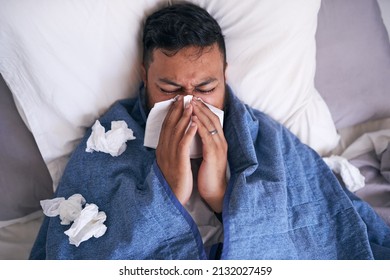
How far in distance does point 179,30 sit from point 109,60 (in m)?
0.21

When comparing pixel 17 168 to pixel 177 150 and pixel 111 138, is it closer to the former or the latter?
pixel 111 138

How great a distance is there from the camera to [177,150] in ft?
2.72

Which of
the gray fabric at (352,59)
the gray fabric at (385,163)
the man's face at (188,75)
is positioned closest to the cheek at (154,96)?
the man's face at (188,75)

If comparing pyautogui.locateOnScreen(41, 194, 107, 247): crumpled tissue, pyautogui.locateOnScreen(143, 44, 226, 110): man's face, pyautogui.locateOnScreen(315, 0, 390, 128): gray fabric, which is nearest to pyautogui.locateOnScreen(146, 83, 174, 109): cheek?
pyautogui.locateOnScreen(143, 44, 226, 110): man's face

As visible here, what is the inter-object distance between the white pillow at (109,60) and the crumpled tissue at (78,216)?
153mm

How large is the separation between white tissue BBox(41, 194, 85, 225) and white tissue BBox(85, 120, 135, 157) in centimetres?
13

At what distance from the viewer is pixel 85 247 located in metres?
0.82

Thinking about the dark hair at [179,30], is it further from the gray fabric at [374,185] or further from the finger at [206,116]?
the gray fabric at [374,185]

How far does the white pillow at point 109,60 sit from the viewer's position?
2.92 ft

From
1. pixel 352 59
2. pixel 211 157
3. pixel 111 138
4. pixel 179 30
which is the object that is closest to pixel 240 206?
pixel 211 157

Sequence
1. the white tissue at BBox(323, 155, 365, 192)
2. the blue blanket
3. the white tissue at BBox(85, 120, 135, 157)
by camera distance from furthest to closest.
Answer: the white tissue at BBox(323, 155, 365, 192)
the white tissue at BBox(85, 120, 135, 157)
the blue blanket

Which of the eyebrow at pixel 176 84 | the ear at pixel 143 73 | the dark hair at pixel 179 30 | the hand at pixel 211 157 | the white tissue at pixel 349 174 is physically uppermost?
the dark hair at pixel 179 30

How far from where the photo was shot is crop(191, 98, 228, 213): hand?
0.84 m

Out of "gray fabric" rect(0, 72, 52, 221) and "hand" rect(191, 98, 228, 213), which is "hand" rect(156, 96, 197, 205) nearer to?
"hand" rect(191, 98, 228, 213)
